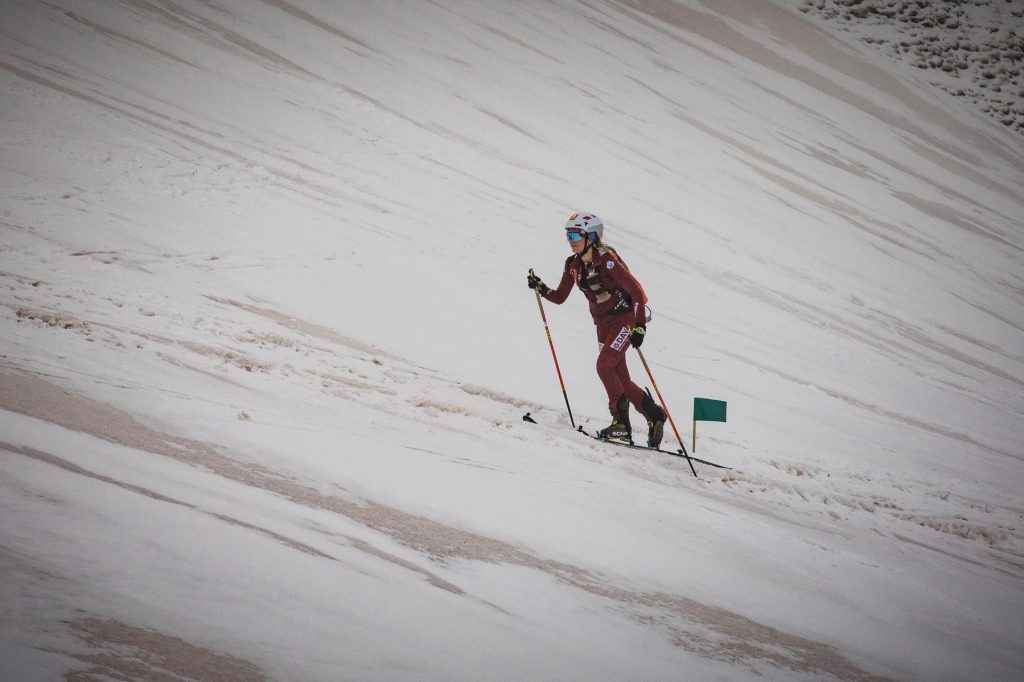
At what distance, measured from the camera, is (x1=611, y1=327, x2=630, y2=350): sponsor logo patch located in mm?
6660

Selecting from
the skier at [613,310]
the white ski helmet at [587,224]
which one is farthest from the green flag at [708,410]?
the white ski helmet at [587,224]

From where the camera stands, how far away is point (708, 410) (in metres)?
6.82

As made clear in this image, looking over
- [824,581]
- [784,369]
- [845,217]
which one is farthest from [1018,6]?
[824,581]

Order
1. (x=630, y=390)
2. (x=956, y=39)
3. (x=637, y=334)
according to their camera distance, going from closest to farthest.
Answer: (x=637, y=334) → (x=630, y=390) → (x=956, y=39)

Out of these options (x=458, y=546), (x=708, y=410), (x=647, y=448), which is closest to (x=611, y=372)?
(x=647, y=448)

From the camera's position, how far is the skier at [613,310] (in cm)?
656

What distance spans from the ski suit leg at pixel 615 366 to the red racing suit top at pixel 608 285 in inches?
5.9

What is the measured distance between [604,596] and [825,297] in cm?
1140

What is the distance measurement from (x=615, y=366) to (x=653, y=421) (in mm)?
649

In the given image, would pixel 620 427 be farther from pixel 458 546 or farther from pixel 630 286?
pixel 458 546

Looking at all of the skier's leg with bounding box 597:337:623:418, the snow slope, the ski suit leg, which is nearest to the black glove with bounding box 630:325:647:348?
the ski suit leg

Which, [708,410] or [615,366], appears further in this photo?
[708,410]

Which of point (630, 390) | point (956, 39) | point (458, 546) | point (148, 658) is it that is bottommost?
point (148, 658)

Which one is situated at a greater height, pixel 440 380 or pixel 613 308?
pixel 613 308
